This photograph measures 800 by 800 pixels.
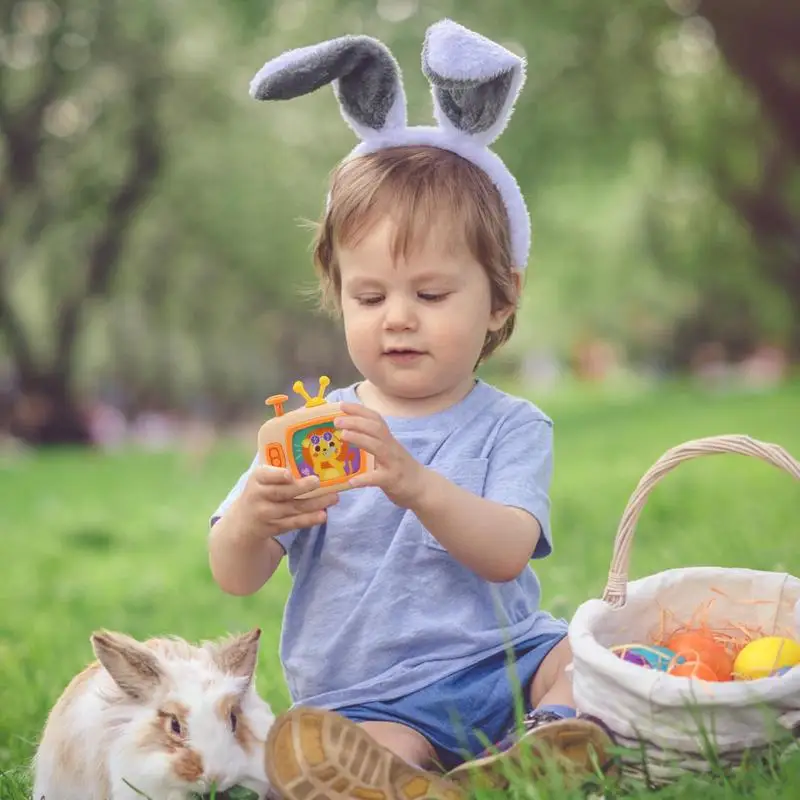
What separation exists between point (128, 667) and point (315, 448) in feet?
1.69

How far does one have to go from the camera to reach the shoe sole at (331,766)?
6.62 feet

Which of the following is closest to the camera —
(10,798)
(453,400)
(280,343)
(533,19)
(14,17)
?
(10,798)

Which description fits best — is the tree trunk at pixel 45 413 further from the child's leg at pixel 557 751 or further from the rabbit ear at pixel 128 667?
the child's leg at pixel 557 751

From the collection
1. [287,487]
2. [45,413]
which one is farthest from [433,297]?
[45,413]

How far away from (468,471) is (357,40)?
3.00 ft

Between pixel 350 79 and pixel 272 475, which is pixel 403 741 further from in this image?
pixel 350 79

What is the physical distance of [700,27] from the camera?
10844 millimetres

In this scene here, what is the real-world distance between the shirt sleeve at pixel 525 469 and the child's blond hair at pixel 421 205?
268mm

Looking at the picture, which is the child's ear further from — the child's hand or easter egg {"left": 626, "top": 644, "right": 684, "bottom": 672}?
easter egg {"left": 626, "top": 644, "right": 684, "bottom": 672}

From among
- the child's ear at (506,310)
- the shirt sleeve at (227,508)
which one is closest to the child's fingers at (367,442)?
the shirt sleeve at (227,508)

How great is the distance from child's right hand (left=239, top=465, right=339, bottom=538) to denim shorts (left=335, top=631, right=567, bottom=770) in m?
0.42

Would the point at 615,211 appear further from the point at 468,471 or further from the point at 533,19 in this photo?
the point at 468,471

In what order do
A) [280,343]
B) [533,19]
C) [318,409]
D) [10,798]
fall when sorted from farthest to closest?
[280,343]
[533,19]
[10,798]
[318,409]

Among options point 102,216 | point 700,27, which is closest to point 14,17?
point 102,216
